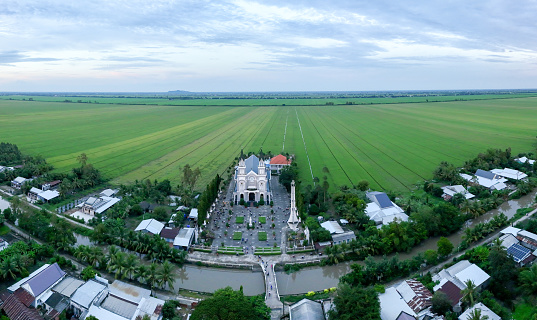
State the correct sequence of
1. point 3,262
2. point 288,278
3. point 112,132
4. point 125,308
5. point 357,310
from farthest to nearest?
1. point 112,132
2. point 288,278
3. point 3,262
4. point 125,308
5. point 357,310

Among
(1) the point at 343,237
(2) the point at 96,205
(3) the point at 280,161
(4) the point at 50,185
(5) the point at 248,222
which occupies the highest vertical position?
(3) the point at 280,161

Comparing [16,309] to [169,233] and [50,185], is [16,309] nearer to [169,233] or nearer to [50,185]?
[169,233]

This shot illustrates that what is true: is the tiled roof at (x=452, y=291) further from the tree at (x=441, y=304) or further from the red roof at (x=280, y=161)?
the red roof at (x=280, y=161)

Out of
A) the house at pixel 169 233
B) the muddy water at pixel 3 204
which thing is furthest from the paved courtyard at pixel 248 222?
the muddy water at pixel 3 204

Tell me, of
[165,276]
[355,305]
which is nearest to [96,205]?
[165,276]

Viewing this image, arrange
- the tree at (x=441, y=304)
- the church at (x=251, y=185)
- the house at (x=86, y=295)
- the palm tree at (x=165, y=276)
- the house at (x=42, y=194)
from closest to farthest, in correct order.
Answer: the tree at (x=441, y=304)
the house at (x=86, y=295)
the palm tree at (x=165, y=276)
the house at (x=42, y=194)
the church at (x=251, y=185)

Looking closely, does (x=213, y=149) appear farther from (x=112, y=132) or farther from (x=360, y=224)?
(x=360, y=224)

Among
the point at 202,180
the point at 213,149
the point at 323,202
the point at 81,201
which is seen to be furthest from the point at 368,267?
the point at 213,149
